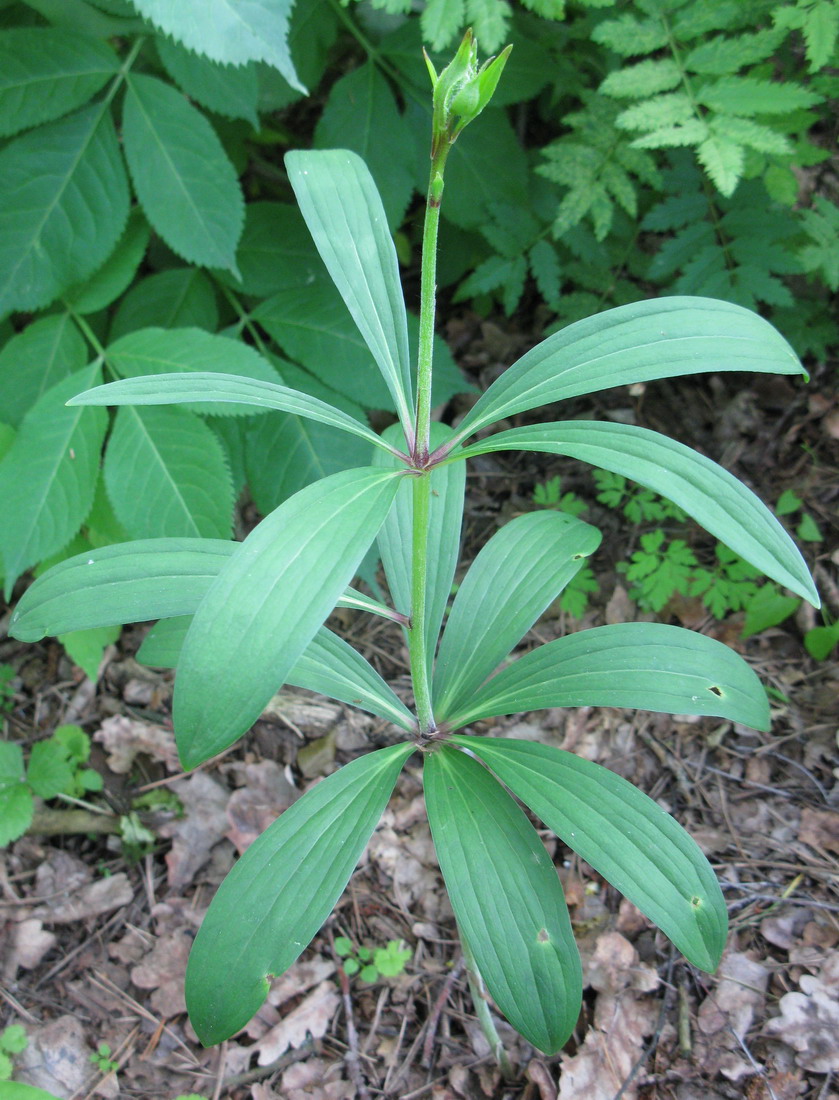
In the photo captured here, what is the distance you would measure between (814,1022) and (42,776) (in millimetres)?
1749

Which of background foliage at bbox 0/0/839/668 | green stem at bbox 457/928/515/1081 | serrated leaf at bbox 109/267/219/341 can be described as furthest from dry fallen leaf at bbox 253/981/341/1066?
serrated leaf at bbox 109/267/219/341

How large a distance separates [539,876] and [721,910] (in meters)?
0.25

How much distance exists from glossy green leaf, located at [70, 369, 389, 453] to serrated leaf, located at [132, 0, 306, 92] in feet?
2.34

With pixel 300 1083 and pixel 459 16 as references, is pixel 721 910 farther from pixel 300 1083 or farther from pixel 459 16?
pixel 459 16

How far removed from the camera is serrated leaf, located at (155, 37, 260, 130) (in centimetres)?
171

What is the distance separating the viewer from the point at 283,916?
1.08m

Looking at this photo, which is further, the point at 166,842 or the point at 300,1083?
the point at 166,842

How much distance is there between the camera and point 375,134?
1.90m

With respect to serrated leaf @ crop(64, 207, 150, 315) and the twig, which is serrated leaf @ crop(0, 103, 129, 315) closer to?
serrated leaf @ crop(64, 207, 150, 315)

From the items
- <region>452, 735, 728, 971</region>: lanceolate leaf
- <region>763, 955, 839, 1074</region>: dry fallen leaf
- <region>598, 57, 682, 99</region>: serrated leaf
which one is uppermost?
<region>598, 57, 682, 99</region>: serrated leaf

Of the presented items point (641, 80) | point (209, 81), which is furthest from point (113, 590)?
point (641, 80)

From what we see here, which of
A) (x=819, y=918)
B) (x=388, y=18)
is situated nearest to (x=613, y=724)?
(x=819, y=918)

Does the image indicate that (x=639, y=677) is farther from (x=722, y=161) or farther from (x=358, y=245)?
(x=722, y=161)

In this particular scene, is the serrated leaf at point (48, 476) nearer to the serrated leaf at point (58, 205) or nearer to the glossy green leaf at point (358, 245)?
the serrated leaf at point (58, 205)
